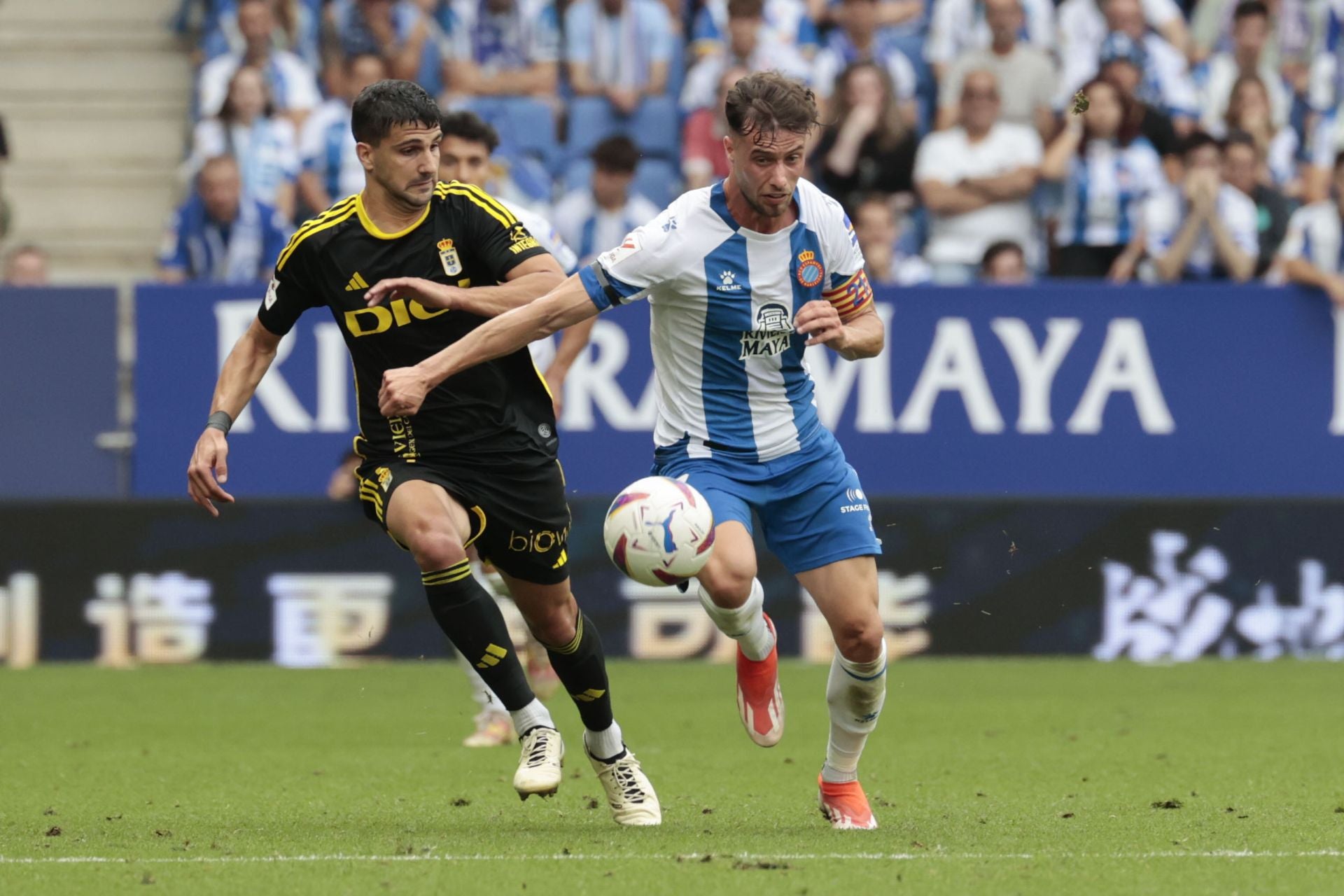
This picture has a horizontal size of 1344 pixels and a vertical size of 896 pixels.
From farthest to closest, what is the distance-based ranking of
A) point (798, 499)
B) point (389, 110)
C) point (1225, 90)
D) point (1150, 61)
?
1. point (1225, 90)
2. point (1150, 61)
3. point (798, 499)
4. point (389, 110)

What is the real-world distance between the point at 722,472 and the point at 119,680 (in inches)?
246

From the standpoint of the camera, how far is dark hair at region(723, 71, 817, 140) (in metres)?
6.54

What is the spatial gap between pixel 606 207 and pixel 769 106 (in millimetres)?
7208

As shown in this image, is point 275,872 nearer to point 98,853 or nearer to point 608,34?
point 98,853

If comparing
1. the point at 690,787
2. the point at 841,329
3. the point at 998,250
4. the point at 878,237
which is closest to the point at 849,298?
the point at 841,329

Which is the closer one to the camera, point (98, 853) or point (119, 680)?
point (98, 853)

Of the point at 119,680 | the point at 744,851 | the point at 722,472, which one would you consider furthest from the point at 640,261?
the point at 119,680

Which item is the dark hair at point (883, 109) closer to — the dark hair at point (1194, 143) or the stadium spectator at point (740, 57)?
the stadium spectator at point (740, 57)

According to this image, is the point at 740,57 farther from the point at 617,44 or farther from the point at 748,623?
the point at 748,623

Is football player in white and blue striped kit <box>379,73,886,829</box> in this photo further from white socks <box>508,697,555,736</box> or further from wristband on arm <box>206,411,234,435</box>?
wristband on arm <box>206,411,234,435</box>

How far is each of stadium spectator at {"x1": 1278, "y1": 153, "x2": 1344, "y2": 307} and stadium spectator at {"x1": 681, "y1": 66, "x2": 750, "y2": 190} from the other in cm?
375

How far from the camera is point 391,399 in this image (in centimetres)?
640

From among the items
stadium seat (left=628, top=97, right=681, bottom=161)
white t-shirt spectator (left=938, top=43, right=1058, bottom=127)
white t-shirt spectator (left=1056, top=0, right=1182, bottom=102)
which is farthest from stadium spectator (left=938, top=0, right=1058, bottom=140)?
stadium seat (left=628, top=97, right=681, bottom=161)

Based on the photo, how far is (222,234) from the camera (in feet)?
46.9
